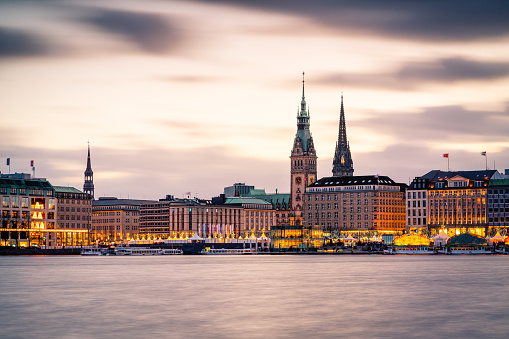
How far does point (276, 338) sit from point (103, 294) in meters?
30.2

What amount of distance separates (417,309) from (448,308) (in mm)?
2208

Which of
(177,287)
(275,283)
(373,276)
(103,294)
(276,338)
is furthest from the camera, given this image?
(373,276)

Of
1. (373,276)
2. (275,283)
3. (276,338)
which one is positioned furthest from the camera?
(373,276)

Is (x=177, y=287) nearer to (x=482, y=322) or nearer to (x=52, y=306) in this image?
(x=52, y=306)

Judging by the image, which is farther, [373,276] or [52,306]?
[373,276]

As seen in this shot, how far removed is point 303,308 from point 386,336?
14218mm

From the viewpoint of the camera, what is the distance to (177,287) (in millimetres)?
77125

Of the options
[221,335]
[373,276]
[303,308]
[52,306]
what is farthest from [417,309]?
[373,276]

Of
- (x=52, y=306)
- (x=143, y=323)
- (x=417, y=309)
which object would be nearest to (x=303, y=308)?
(x=417, y=309)

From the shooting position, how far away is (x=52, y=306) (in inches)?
2313

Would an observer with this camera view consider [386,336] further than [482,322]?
No

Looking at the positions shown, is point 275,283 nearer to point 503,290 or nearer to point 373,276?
point 373,276

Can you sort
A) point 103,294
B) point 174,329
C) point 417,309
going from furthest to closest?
point 103,294
point 417,309
point 174,329

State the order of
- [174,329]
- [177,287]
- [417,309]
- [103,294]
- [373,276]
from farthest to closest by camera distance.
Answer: [373,276] → [177,287] → [103,294] → [417,309] → [174,329]
